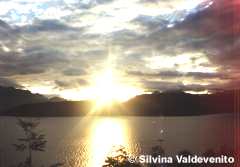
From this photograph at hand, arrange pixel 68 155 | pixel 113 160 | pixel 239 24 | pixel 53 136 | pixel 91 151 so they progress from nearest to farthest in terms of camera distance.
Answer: pixel 239 24
pixel 113 160
pixel 68 155
pixel 91 151
pixel 53 136

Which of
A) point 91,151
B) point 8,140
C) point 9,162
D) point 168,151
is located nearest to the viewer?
point 9,162

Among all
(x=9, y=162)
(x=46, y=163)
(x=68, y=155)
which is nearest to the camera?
(x=9, y=162)

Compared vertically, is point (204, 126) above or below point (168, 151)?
above

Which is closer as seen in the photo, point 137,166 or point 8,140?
point 137,166

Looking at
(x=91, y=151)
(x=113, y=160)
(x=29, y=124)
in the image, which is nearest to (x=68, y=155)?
(x=91, y=151)

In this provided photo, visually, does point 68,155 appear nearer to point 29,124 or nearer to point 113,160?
point 29,124

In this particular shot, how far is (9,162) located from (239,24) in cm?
4174

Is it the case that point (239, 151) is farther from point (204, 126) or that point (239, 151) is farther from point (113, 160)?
point (204, 126)

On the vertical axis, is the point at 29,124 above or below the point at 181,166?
above

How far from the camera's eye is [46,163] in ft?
208

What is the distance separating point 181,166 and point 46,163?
4778 cm

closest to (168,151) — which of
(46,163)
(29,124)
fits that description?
(46,163)

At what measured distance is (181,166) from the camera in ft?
59.3

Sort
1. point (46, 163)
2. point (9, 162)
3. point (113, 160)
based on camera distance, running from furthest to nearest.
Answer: point (46, 163) < point (9, 162) < point (113, 160)
